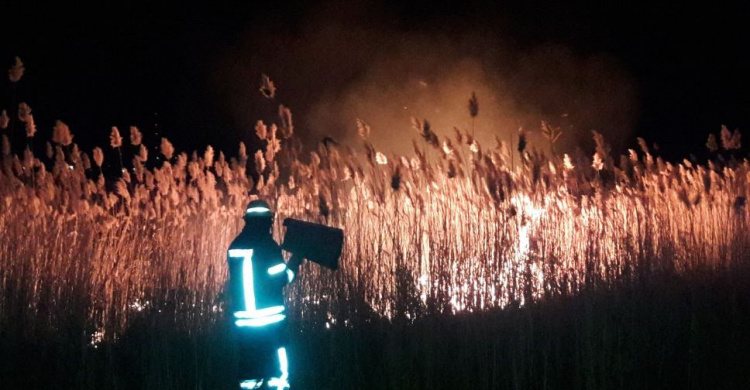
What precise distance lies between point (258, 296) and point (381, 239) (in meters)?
2.42

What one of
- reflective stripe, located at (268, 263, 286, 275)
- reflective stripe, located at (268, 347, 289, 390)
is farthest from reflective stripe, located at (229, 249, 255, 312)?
reflective stripe, located at (268, 347, 289, 390)

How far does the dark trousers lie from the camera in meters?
5.27

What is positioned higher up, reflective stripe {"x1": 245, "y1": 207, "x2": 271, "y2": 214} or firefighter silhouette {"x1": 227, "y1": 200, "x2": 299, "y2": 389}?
reflective stripe {"x1": 245, "y1": 207, "x2": 271, "y2": 214}

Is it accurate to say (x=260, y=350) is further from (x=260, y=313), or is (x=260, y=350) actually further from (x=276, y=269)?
(x=276, y=269)

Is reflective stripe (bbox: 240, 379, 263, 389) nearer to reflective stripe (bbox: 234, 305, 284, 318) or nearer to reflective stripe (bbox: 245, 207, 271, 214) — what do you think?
reflective stripe (bbox: 234, 305, 284, 318)

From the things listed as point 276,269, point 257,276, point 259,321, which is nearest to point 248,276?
point 257,276

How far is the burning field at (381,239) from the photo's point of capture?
23.1 ft

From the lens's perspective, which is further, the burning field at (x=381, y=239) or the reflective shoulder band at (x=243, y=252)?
the burning field at (x=381, y=239)

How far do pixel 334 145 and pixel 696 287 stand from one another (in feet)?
11.7

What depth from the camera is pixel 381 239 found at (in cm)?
744

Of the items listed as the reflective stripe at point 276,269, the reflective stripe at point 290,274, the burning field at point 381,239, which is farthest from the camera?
the burning field at point 381,239

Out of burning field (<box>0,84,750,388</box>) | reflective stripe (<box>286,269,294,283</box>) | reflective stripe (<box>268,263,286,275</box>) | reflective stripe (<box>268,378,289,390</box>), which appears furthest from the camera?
burning field (<box>0,84,750,388</box>)

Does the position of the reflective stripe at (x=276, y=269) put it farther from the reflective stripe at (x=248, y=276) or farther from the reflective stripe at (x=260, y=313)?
the reflective stripe at (x=260, y=313)

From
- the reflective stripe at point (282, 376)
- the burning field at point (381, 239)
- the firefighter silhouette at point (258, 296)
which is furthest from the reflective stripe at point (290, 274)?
the burning field at point (381, 239)
